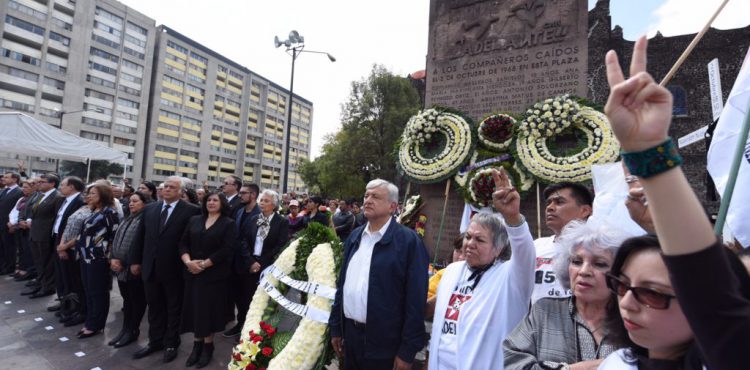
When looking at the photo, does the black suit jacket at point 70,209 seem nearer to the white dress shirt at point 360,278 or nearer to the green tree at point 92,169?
the white dress shirt at point 360,278

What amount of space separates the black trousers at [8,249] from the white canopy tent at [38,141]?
1817 mm

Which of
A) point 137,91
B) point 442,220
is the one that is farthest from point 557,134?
point 137,91

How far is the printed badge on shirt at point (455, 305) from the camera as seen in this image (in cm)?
244

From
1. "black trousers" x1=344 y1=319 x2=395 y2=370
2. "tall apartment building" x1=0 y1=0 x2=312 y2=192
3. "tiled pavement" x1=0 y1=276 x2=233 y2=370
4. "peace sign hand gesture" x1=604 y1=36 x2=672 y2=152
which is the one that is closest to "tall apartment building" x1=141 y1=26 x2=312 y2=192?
"tall apartment building" x1=0 y1=0 x2=312 y2=192

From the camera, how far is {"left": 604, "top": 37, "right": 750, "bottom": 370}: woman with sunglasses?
2.43 ft

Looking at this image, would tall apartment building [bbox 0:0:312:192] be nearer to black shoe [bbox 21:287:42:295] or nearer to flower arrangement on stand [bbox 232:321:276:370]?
black shoe [bbox 21:287:42:295]

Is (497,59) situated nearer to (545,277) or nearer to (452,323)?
(545,277)

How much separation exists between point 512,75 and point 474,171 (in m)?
1.71

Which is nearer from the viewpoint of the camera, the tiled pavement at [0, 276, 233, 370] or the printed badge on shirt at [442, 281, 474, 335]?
the printed badge on shirt at [442, 281, 474, 335]

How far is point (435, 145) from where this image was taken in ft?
20.0

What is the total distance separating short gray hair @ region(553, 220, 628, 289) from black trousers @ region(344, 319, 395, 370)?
1473 mm

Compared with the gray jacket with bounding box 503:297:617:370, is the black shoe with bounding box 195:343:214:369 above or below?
below

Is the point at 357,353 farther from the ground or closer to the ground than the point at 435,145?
closer to the ground

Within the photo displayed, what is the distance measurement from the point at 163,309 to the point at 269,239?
1.49 meters
